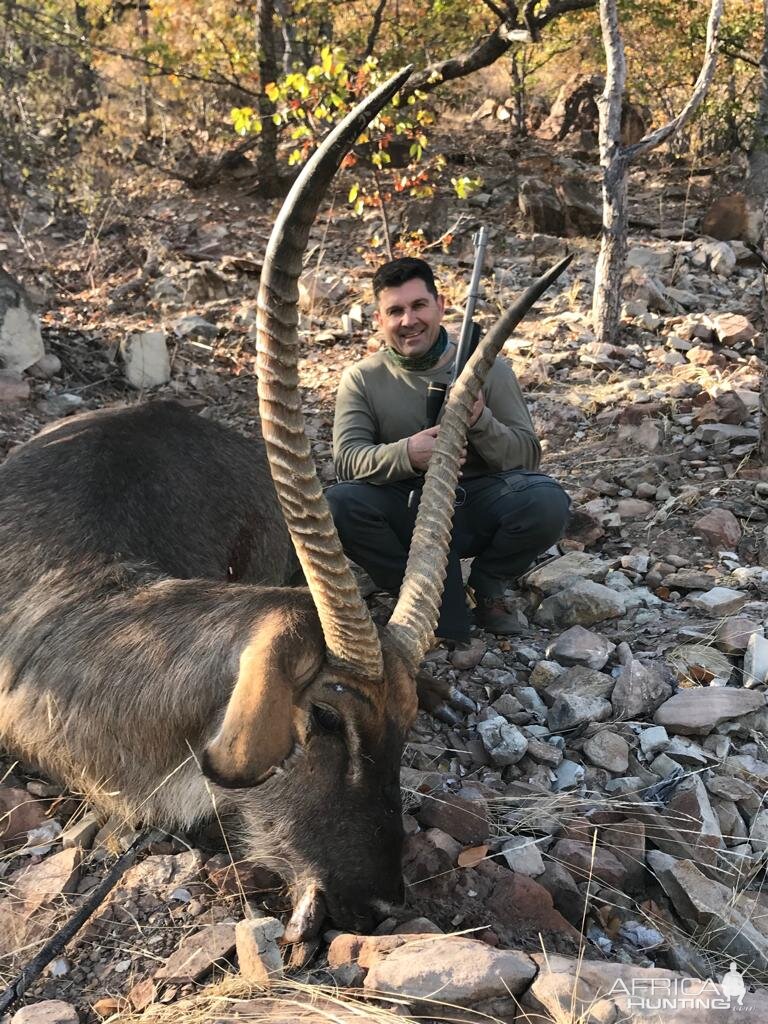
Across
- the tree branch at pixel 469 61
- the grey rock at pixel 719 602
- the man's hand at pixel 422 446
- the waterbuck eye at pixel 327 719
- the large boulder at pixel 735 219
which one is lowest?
the grey rock at pixel 719 602

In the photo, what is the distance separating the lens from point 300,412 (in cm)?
253

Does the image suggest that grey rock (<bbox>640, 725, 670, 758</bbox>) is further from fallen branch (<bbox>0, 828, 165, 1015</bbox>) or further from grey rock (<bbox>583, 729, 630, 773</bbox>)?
fallen branch (<bbox>0, 828, 165, 1015</bbox>)

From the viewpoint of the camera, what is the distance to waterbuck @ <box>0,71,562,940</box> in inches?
105

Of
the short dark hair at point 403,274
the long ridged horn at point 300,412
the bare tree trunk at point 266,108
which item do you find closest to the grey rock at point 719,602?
the short dark hair at point 403,274

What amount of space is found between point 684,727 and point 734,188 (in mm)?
A: 11160

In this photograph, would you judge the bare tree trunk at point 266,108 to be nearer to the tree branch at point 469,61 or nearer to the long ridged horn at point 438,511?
the tree branch at point 469,61

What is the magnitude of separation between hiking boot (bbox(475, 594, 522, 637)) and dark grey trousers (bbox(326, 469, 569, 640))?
0.06m

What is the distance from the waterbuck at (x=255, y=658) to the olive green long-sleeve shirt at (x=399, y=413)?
131 centimetres

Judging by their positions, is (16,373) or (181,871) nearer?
(181,871)

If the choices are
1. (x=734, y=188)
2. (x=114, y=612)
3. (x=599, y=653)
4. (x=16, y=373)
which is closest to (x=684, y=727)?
(x=599, y=653)

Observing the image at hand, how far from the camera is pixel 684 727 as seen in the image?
390cm

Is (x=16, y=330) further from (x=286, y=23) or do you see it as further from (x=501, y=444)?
(x=286, y=23)

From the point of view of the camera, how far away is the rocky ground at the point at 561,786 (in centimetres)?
256

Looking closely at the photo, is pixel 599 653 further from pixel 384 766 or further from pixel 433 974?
pixel 433 974
